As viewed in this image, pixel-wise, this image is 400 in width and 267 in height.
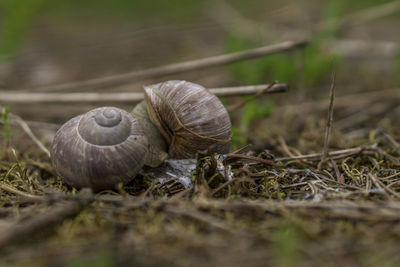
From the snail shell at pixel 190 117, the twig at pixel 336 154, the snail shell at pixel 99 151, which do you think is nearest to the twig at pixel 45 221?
the snail shell at pixel 99 151

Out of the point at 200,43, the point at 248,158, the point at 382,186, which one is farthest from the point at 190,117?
the point at 200,43

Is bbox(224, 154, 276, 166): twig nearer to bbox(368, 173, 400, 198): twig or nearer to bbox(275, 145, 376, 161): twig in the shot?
bbox(275, 145, 376, 161): twig

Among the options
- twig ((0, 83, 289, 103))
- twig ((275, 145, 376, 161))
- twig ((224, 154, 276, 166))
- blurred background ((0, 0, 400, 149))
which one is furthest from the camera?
blurred background ((0, 0, 400, 149))

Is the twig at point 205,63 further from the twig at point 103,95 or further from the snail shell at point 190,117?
the snail shell at point 190,117

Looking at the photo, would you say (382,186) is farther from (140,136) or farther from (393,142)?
(140,136)

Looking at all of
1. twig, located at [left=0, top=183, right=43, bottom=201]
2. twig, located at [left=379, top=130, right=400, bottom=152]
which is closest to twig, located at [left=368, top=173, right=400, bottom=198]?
twig, located at [left=379, top=130, right=400, bottom=152]
